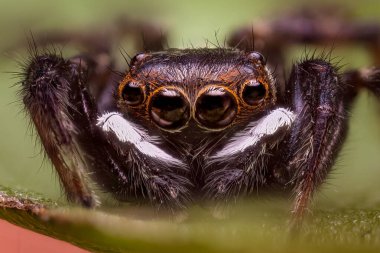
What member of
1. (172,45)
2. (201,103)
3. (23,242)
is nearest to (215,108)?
(201,103)

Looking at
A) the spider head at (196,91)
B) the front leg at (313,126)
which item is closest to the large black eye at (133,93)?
the spider head at (196,91)

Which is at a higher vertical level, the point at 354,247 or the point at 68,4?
the point at 68,4

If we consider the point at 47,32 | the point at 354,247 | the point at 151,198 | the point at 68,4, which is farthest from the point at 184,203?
the point at 68,4

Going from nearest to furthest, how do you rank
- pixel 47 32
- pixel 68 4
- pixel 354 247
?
pixel 354 247, pixel 47 32, pixel 68 4

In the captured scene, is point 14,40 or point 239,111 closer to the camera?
point 239,111

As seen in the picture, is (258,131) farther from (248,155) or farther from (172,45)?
(172,45)

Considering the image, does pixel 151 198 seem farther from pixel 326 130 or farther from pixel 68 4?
pixel 68 4
